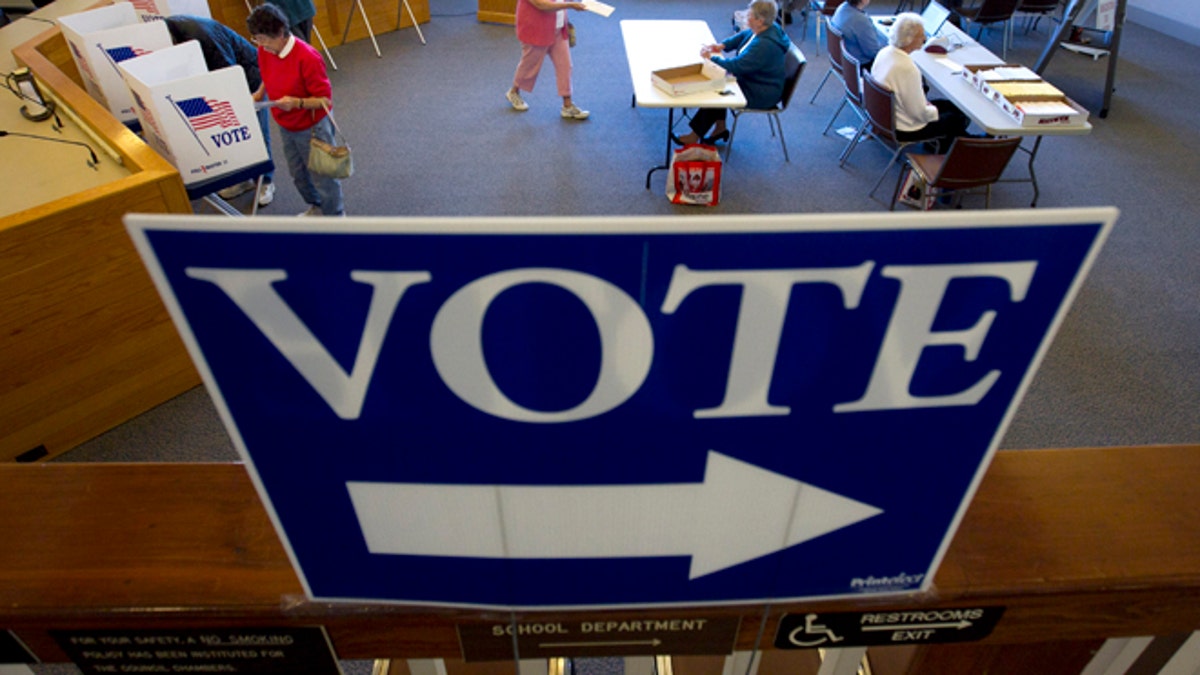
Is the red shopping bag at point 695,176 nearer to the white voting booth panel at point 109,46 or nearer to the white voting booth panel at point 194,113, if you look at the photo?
the white voting booth panel at point 194,113

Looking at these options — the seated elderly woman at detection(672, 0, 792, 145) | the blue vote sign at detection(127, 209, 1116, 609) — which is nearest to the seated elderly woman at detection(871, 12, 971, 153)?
the seated elderly woman at detection(672, 0, 792, 145)

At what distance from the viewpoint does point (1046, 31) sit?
780cm

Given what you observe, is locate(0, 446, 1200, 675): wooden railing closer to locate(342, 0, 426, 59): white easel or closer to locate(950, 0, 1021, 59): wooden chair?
locate(342, 0, 426, 59): white easel

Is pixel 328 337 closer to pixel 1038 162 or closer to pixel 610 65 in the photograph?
pixel 1038 162

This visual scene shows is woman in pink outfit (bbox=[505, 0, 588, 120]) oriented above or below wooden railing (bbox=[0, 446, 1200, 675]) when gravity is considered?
below

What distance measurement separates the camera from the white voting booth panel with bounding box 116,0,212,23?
4133mm

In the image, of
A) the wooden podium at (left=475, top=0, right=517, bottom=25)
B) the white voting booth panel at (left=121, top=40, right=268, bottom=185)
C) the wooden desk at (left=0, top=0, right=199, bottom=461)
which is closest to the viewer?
the wooden desk at (left=0, top=0, right=199, bottom=461)

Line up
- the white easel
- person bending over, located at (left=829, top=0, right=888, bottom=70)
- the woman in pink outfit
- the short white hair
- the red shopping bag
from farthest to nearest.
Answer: the white easel
the woman in pink outfit
person bending over, located at (left=829, top=0, right=888, bottom=70)
the red shopping bag
the short white hair

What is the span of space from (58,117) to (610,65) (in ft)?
14.2

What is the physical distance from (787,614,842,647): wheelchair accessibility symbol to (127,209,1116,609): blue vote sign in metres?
0.10

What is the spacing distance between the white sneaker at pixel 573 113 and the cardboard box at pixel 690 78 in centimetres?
131

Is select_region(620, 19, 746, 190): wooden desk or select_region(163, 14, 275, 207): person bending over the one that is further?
select_region(620, 19, 746, 190): wooden desk

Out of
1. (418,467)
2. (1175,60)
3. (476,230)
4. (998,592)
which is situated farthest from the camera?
Answer: (1175,60)

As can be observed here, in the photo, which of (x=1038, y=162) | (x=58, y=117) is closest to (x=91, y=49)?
(x=58, y=117)
